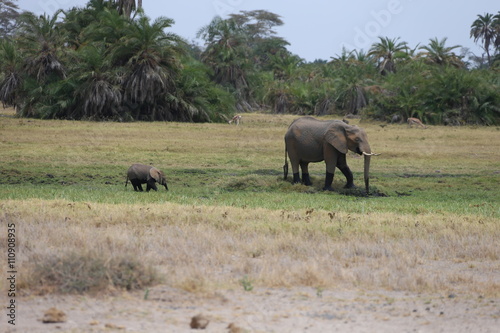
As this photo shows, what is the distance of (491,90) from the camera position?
37188mm

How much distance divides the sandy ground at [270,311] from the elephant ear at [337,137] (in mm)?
9631

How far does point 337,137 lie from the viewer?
55.1 ft

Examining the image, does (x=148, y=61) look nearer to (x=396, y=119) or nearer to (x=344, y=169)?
(x=396, y=119)

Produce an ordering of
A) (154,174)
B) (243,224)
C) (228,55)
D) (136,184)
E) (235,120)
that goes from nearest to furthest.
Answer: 1. (243,224)
2. (154,174)
3. (136,184)
4. (235,120)
5. (228,55)

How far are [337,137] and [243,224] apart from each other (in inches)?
266

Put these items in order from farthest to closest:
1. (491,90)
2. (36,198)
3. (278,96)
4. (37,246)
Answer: (278,96)
(491,90)
(36,198)
(37,246)

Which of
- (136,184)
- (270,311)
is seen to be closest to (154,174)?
(136,184)

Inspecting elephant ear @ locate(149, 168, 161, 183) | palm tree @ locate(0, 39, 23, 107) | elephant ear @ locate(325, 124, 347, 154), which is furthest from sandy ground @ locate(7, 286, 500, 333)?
palm tree @ locate(0, 39, 23, 107)

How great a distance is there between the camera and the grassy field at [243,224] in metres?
7.43

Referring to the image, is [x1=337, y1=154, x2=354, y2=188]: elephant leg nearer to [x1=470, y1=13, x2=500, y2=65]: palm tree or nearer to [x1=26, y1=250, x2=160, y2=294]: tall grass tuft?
[x1=26, y1=250, x2=160, y2=294]: tall grass tuft

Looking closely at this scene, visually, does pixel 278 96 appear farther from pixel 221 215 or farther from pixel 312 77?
pixel 221 215

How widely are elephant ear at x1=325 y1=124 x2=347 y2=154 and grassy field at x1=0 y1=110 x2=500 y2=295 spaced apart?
103cm

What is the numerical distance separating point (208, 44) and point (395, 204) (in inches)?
1757

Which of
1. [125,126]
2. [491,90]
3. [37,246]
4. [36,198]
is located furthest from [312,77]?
[37,246]
